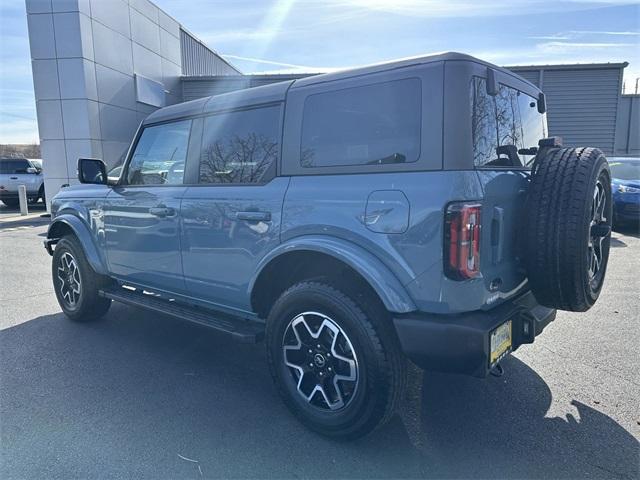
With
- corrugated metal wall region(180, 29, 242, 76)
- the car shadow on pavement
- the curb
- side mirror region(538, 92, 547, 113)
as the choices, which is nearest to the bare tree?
the car shadow on pavement

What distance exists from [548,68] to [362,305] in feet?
50.3

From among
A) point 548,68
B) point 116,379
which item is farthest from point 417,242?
point 548,68

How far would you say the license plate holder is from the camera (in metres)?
2.30

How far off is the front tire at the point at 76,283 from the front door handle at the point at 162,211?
1.36 metres

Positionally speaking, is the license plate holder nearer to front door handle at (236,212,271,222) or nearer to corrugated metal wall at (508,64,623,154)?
front door handle at (236,212,271,222)

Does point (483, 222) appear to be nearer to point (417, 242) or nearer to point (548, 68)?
point (417, 242)

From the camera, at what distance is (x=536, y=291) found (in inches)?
101

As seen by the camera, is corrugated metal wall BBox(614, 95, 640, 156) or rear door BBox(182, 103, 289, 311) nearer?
rear door BBox(182, 103, 289, 311)

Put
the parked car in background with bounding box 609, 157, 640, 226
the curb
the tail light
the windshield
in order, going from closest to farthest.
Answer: the tail light < the parked car in background with bounding box 609, 157, 640, 226 < the windshield < the curb

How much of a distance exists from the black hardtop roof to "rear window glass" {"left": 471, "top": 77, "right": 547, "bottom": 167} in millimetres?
148

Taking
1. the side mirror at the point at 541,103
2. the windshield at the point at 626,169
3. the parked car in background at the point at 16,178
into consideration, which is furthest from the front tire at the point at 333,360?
the parked car in background at the point at 16,178

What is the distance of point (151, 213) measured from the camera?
12.1 feet

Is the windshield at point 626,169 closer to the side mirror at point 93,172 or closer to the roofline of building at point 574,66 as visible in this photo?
the roofline of building at point 574,66

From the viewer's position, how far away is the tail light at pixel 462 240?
2.17m
